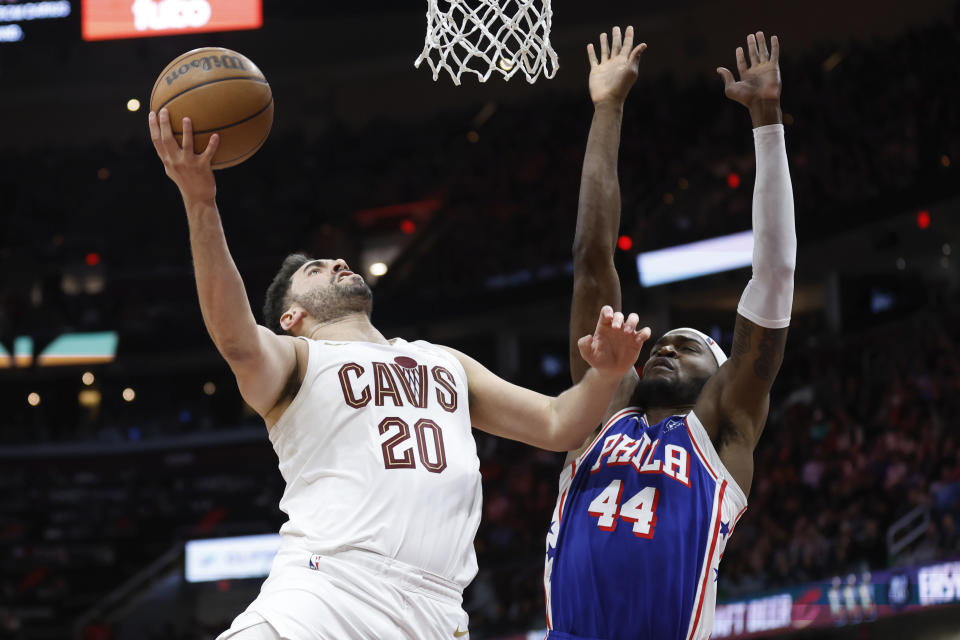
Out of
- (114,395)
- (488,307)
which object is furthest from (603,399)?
(114,395)

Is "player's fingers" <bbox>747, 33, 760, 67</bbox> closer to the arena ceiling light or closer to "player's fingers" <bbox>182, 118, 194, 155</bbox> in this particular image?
"player's fingers" <bbox>182, 118, 194, 155</bbox>

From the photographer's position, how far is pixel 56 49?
19.4m

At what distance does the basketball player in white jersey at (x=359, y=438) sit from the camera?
2795 mm

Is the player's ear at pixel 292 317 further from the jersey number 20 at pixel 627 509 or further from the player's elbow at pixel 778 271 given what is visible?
the player's elbow at pixel 778 271

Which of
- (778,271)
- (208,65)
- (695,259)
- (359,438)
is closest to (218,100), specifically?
(208,65)

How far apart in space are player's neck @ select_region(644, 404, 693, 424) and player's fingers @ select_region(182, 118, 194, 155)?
6.09ft

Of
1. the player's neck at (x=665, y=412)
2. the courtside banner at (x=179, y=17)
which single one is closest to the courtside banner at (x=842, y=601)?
the player's neck at (x=665, y=412)

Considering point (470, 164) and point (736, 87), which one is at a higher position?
point (470, 164)

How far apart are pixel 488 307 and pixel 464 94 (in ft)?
16.0

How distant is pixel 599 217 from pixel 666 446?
83 centimetres

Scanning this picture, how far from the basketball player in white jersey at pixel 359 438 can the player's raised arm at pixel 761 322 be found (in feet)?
1.76

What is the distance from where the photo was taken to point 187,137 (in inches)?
110

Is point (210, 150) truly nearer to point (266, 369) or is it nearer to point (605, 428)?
point (266, 369)

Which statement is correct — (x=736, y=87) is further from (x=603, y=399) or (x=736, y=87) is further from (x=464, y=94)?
(x=464, y=94)
